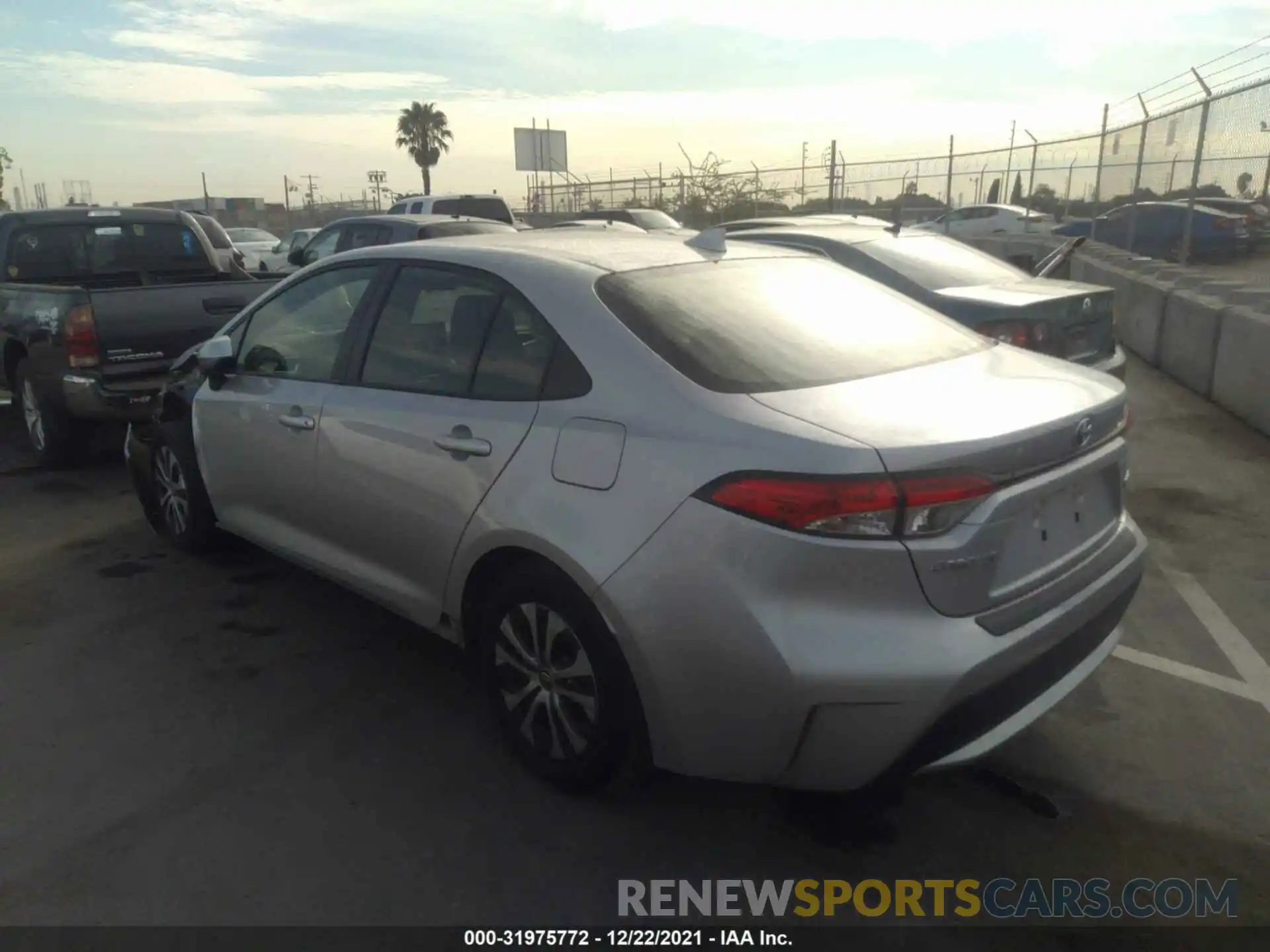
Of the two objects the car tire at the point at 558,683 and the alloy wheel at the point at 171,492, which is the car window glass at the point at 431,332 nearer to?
the car tire at the point at 558,683

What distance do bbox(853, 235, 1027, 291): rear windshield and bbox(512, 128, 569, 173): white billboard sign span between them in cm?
3734

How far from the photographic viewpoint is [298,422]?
13.1ft

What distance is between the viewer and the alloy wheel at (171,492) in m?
5.11

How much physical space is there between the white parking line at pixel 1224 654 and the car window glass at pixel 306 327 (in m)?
3.44

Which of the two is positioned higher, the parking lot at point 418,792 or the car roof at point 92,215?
the car roof at point 92,215

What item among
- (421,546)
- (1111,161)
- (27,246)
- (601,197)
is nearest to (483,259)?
(421,546)

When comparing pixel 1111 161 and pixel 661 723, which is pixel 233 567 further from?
pixel 1111 161

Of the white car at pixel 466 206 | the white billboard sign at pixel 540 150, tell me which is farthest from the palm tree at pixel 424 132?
the white car at pixel 466 206

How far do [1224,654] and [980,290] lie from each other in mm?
2832

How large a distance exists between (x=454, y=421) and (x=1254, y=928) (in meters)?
2.69

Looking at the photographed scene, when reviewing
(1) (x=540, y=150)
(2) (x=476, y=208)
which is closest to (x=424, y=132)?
(1) (x=540, y=150)

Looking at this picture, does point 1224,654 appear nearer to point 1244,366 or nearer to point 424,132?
point 1244,366

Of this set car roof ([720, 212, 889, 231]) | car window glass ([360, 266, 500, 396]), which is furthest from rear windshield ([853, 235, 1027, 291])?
car window glass ([360, 266, 500, 396])

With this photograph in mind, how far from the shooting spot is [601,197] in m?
32.9
